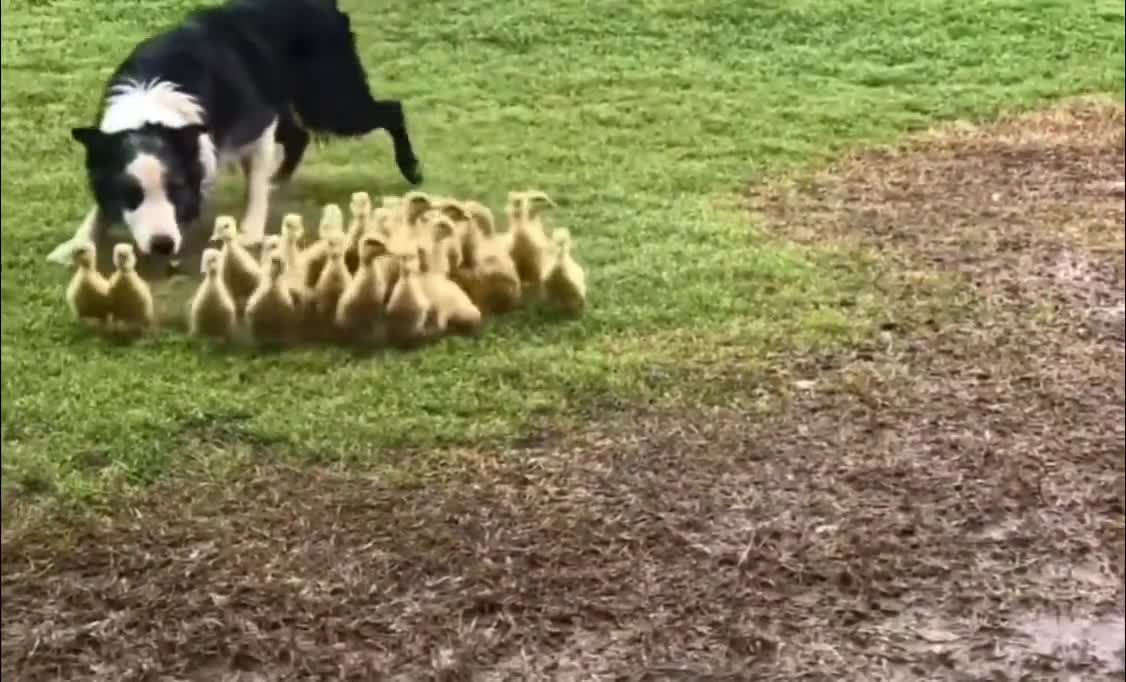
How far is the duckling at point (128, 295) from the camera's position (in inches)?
37.7

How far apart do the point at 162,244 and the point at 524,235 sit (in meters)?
0.22

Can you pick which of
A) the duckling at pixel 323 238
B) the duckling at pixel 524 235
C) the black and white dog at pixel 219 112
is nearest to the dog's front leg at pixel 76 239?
the black and white dog at pixel 219 112

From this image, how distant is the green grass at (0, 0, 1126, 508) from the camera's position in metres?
1.05

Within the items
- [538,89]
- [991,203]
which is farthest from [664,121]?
[991,203]

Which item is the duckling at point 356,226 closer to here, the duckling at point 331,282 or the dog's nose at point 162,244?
the duckling at point 331,282

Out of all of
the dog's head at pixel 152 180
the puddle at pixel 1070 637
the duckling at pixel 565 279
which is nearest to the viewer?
the dog's head at pixel 152 180

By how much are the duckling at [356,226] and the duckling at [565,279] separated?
118 mm

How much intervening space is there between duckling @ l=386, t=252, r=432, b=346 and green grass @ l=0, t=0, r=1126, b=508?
4 cm

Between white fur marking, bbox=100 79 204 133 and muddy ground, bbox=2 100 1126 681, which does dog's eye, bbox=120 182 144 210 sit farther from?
muddy ground, bbox=2 100 1126 681

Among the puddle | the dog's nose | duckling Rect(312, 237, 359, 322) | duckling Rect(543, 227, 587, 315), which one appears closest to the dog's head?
the dog's nose

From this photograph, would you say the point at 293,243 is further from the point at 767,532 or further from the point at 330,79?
the point at 767,532

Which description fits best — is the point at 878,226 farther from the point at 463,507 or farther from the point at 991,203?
the point at 463,507

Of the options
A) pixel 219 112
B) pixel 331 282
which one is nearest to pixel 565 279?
pixel 331 282

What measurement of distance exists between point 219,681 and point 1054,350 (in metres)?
0.54
